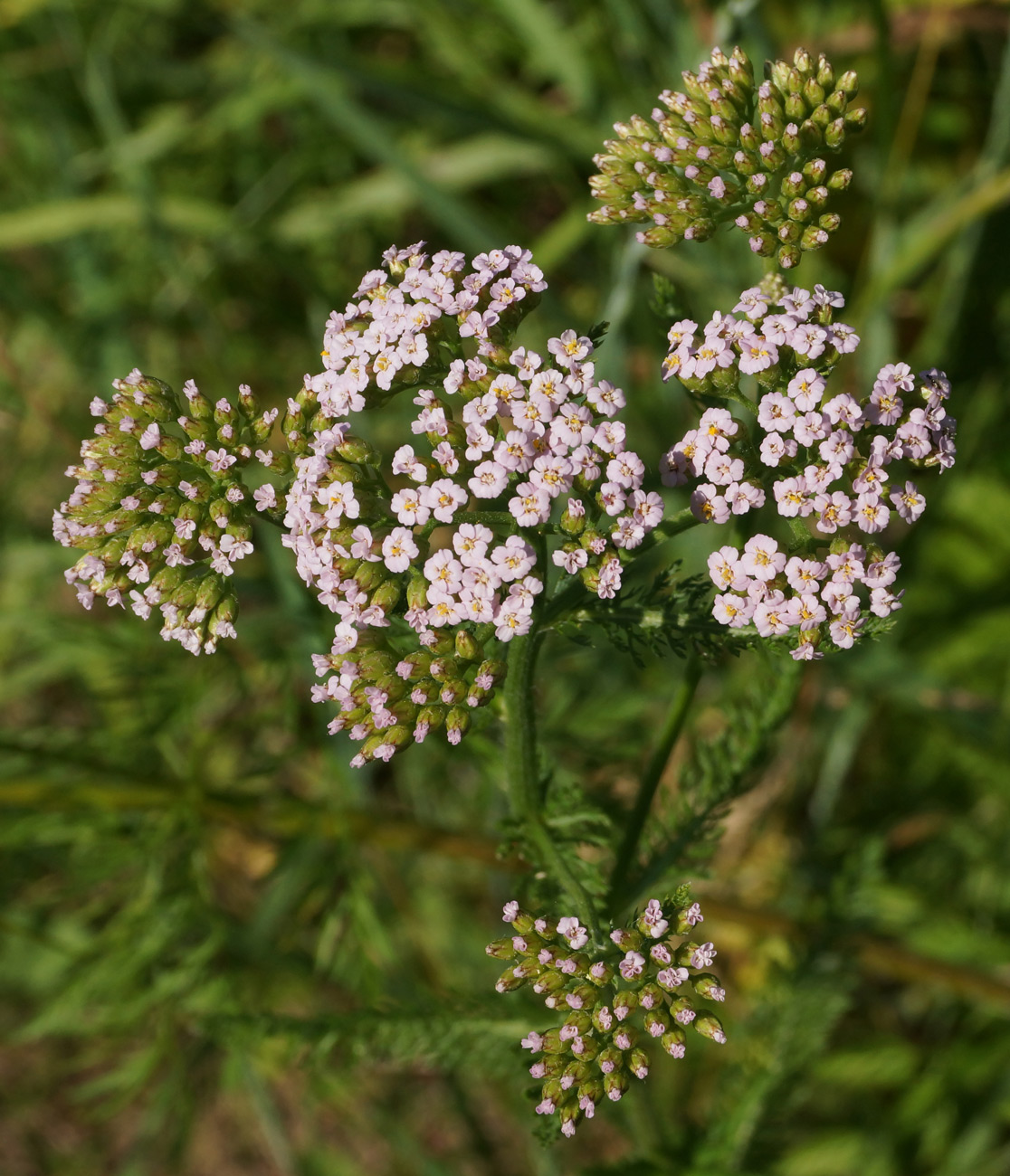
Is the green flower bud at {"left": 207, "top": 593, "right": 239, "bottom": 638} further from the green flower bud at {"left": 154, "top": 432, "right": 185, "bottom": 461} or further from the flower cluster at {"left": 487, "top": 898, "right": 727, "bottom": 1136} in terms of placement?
the flower cluster at {"left": 487, "top": 898, "right": 727, "bottom": 1136}

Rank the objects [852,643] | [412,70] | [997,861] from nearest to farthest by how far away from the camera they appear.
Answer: [852,643]
[997,861]
[412,70]

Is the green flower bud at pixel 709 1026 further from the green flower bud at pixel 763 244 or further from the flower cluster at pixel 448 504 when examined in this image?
the green flower bud at pixel 763 244

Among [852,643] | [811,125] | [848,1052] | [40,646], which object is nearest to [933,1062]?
[848,1052]

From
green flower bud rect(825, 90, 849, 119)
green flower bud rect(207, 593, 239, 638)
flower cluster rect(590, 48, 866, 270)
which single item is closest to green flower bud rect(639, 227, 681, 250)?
flower cluster rect(590, 48, 866, 270)

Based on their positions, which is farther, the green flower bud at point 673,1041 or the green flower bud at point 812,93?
the green flower bud at point 812,93

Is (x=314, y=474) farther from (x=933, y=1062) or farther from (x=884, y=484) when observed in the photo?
(x=933, y=1062)

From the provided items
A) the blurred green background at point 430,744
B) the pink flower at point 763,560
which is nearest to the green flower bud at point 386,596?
the pink flower at point 763,560

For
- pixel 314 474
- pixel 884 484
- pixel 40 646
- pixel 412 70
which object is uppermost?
pixel 412 70
